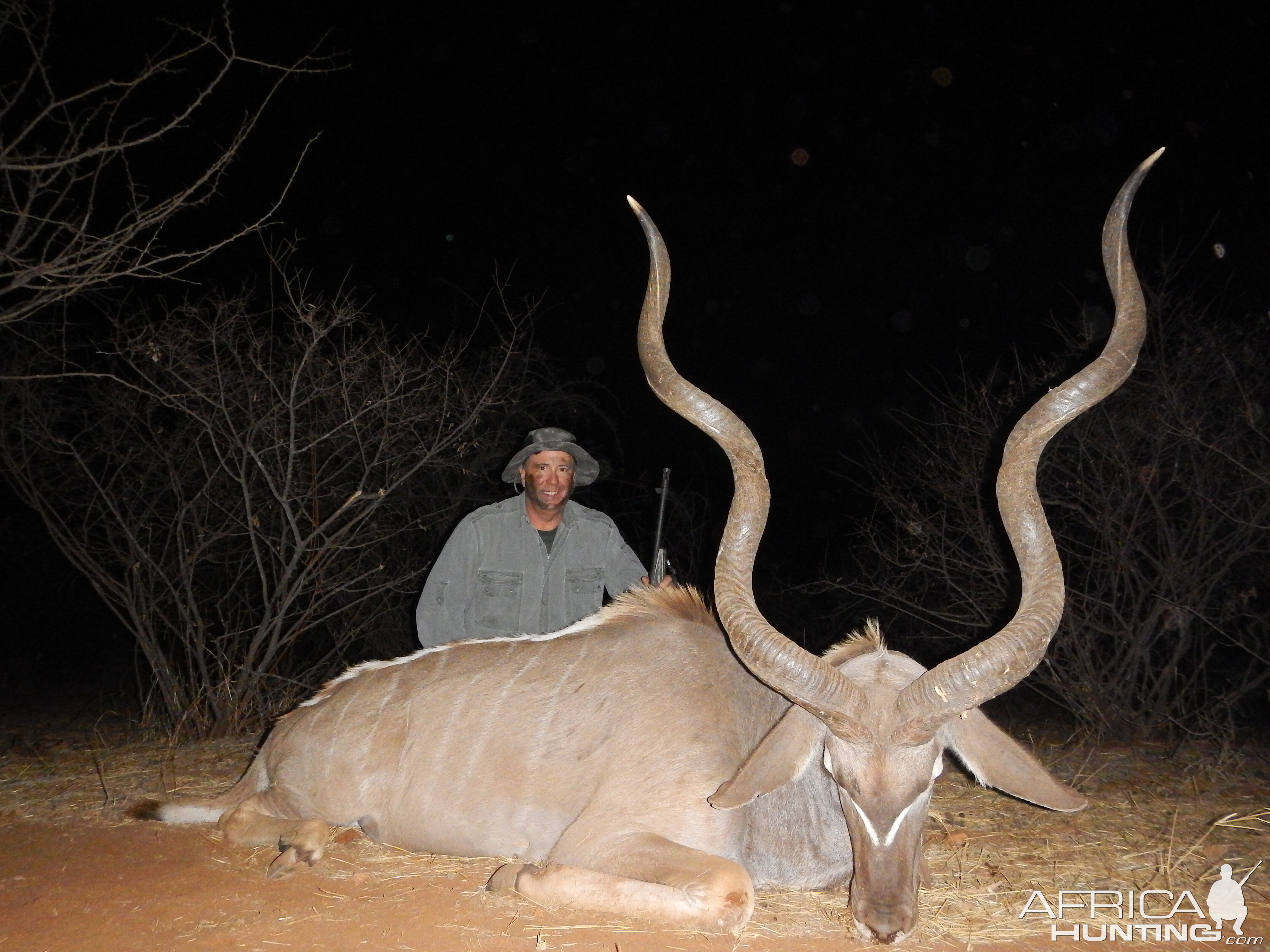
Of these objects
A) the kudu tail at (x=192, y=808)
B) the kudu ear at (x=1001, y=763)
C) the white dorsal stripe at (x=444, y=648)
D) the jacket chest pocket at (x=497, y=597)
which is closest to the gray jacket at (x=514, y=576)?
the jacket chest pocket at (x=497, y=597)

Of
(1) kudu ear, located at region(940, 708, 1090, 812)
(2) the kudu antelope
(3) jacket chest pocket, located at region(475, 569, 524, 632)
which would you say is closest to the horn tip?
(2) the kudu antelope

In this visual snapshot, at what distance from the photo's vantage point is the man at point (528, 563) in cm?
461

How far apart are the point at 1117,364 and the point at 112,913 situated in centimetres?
349

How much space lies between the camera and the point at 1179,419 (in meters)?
5.72

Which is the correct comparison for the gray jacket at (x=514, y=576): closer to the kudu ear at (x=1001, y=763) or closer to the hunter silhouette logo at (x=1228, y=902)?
the kudu ear at (x=1001, y=763)

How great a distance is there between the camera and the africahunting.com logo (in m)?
2.83

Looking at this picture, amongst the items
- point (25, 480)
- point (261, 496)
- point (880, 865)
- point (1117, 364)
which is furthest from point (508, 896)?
point (25, 480)

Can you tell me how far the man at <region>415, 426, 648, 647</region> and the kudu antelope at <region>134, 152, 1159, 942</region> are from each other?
0.78 metres

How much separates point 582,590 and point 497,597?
1.42 ft

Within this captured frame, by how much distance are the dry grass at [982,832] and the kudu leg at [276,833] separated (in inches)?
2.0

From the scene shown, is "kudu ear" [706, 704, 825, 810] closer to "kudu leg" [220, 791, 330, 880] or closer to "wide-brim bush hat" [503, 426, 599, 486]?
"kudu leg" [220, 791, 330, 880]

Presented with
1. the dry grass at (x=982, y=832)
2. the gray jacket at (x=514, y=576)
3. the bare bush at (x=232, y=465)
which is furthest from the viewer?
the bare bush at (x=232, y=465)

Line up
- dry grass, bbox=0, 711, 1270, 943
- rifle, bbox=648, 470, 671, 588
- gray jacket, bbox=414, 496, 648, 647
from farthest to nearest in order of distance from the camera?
rifle, bbox=648, 470, 671, 588
gray jacket, bbox=414, 496, 648, 647
dry grass, bbox=0, 711, 1270, 943

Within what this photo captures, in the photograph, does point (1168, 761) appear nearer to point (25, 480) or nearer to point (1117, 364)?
point (1117, 364)
